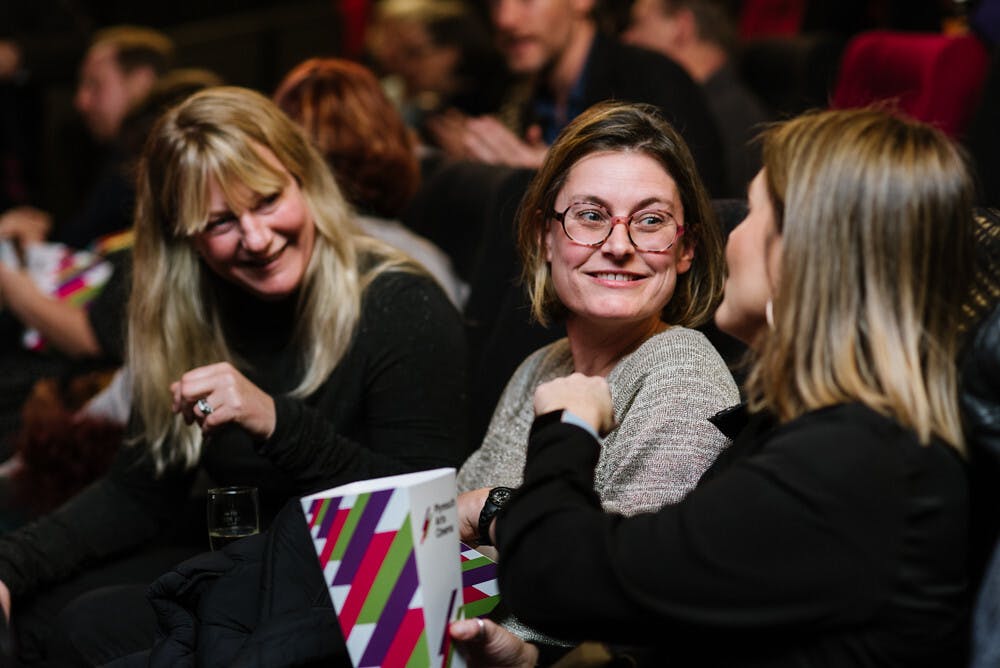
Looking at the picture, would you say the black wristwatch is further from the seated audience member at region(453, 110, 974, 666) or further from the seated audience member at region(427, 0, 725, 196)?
the seated audience member at region(427, 0, 725, 196)

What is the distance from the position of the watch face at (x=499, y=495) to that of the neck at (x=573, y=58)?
213cm

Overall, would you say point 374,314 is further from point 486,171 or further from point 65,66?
point 65,66

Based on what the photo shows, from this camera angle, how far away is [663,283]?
1.72 metres

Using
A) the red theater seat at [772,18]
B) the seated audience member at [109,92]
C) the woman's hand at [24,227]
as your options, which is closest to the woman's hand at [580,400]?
the woman's hand at [24,227]

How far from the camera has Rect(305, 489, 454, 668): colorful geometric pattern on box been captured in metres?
1.32

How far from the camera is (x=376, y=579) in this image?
1338mm

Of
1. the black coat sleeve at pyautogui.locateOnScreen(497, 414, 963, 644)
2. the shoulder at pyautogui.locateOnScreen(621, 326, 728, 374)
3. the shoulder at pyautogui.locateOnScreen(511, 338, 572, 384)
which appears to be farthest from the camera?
the shoulder at pyautogui.locateOnScreen(511, 338, 572, 384)

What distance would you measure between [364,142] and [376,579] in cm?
156

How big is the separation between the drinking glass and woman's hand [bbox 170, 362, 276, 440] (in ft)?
0.33

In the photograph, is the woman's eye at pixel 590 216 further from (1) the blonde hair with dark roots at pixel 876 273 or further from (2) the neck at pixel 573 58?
(2) the neck at pixel 573 58

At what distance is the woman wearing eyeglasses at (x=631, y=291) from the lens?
1.55 m

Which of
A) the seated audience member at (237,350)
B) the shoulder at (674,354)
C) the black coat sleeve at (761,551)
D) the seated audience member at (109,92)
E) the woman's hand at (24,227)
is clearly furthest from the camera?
the seated audience member at (109,92)

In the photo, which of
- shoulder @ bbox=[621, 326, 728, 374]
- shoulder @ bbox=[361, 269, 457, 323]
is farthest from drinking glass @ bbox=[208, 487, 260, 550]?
shoulder @ bbox=[621, 326, 728, 374]

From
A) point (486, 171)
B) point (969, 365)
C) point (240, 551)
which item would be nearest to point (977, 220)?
point (969, 365)
